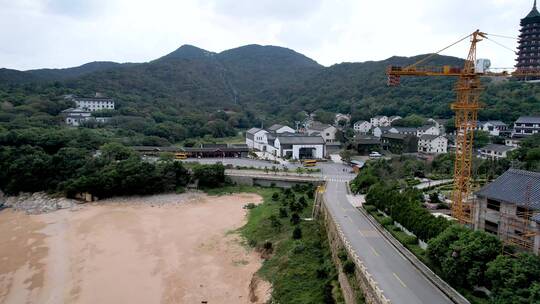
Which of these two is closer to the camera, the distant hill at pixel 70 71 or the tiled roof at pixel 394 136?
the tiled roof at pixel 394 136

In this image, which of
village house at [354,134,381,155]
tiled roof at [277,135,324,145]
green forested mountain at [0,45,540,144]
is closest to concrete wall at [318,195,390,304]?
tiled roof at [277,135,324,145]

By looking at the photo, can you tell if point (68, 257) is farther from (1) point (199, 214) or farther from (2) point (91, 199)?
(2) point (91, 199)

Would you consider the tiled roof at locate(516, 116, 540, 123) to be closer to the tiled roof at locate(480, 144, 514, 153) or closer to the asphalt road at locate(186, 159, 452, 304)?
the tiled roof at locate(480, 144, 514, 153)

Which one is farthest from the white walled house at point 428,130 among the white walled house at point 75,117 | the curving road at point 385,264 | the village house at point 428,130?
the white walled house at point 75,117

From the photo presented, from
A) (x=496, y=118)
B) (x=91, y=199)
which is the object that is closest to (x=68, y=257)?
(x=91, y=199)

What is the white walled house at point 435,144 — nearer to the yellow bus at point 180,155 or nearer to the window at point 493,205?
the yellow bus at point 180,155

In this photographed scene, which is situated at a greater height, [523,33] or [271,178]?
[523,33]

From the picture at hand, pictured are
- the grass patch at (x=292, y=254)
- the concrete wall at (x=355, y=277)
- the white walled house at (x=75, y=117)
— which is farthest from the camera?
the white walled house at (x=75, y=117)
